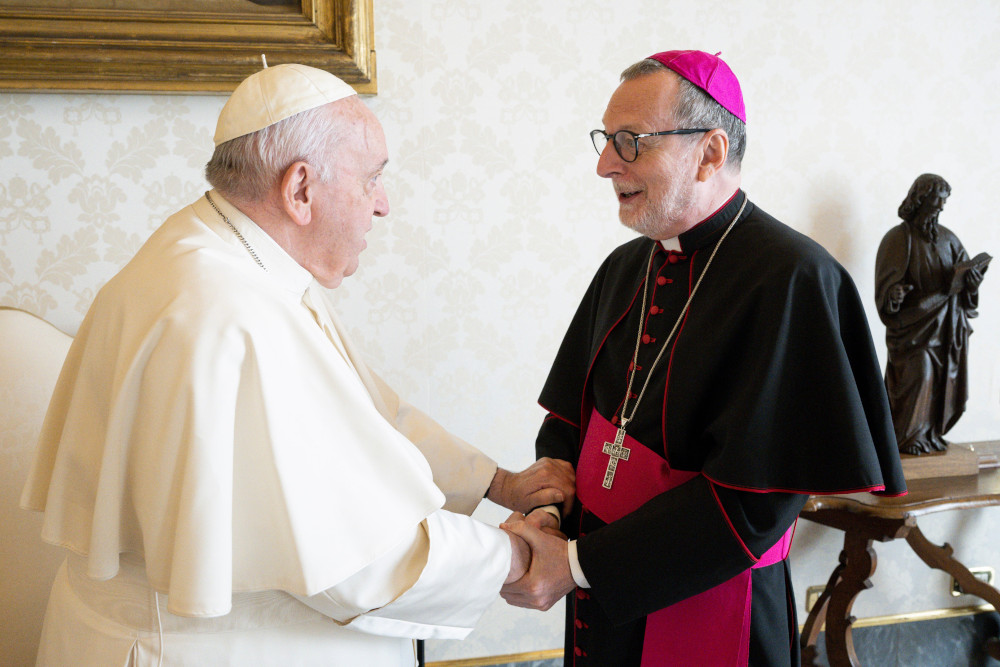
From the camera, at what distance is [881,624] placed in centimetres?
327

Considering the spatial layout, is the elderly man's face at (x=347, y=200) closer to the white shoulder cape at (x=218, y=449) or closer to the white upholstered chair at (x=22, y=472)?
the white shoulder cape at (x=218, y=449)

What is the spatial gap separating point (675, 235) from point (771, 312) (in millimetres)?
337

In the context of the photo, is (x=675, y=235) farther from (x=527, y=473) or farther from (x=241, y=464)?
(x=241, y=464)

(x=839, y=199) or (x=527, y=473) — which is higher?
(x=839, y=199)

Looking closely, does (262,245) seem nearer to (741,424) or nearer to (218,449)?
(218,449)

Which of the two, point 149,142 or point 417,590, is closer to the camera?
point 417,590

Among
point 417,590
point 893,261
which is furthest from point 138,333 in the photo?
point 893,261

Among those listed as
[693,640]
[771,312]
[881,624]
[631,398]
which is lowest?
[881,624]

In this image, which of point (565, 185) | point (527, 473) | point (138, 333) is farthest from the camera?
point (565, 185)

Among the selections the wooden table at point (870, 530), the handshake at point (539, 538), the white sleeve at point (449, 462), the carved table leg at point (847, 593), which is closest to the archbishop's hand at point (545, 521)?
the handshake at point (539, 538)

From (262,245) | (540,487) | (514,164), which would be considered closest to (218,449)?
(262,245)

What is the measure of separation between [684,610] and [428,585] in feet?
1.95

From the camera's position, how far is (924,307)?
2783 millimetres

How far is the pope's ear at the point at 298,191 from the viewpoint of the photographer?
57.2 inches
